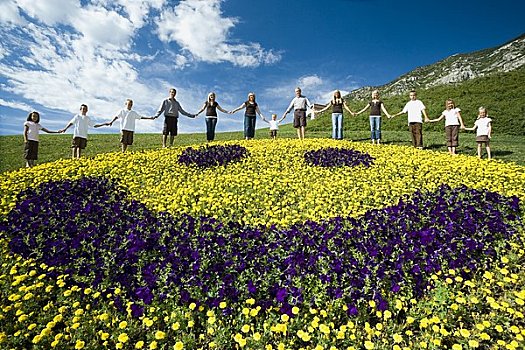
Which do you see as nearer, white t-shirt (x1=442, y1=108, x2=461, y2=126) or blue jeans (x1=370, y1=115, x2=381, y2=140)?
white t-shirt (x1=442, y1=108, x2=461, y2=126)

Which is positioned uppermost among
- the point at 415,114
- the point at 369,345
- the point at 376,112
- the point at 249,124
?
the point at 376,112

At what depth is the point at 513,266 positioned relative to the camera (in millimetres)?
5266

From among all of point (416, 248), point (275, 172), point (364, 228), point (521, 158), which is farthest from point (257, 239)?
point (521, 158)

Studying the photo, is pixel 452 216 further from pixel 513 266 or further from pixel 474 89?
pixel 474 89

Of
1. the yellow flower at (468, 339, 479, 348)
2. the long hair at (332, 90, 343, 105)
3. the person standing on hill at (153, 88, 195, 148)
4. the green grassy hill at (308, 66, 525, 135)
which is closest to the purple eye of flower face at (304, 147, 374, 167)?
the long hair at (332, 90, 343, 105)

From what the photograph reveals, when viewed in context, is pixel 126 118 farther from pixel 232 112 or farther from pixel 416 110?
pixel 416 110

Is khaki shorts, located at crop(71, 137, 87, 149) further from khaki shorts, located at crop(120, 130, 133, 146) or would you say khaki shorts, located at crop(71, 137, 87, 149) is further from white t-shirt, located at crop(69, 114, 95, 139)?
khaki shorts, located at crop(120, 130, 133, 146)

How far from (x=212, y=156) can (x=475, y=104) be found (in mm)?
23209

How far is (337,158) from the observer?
11.7 m

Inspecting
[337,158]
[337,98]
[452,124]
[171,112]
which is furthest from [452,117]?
[171,112]

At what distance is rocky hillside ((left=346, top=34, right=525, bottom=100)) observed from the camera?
132 meters

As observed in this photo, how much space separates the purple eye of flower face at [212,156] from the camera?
1150cm

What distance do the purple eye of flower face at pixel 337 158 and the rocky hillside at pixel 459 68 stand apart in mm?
115157

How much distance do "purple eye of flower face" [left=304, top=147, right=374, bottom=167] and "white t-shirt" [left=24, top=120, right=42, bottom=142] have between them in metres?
9.25
